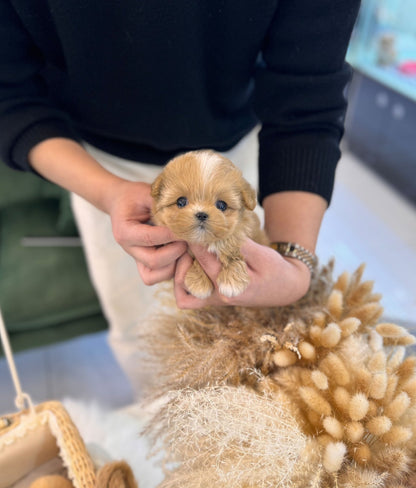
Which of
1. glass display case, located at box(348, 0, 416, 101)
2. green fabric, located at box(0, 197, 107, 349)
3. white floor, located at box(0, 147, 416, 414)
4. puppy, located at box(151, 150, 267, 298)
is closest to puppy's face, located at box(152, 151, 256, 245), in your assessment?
puppy, located at box(151, 150, 267, 298)

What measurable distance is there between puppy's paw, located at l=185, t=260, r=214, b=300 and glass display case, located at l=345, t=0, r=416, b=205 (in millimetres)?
1970

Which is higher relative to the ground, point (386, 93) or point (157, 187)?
point (157, 187)

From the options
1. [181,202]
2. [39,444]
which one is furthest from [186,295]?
[39,444]

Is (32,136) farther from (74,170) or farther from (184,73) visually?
(184,73)

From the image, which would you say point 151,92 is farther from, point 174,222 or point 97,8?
point 174,222

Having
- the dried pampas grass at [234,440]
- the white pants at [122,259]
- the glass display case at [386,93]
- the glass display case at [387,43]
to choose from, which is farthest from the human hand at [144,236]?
the glass display case at [387,43]

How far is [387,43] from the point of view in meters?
2.33

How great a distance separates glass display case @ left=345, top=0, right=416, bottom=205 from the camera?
7.14ft

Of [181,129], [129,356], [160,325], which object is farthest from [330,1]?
[129,356]

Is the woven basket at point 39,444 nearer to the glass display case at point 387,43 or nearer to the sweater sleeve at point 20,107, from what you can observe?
the sweater sleeve at point 20,107

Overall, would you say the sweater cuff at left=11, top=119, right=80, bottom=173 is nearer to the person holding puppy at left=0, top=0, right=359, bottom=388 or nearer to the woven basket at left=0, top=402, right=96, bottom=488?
the person holding puppy at left=0, top=0, right=359, bottom=388

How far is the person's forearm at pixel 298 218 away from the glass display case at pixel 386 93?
1.74 meters

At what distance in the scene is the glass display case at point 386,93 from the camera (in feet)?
7.14

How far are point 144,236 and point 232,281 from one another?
0.40ft
